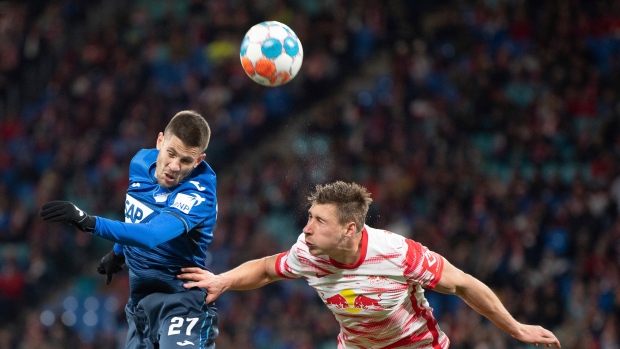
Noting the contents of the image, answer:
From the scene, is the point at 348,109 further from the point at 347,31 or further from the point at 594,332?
the point at 594,332

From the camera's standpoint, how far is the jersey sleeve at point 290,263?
17.0ft

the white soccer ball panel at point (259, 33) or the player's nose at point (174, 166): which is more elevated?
the white soccer ball panel at point (259, 33)

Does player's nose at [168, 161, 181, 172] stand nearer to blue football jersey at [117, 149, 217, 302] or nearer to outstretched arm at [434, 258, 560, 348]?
blue football jersey at [117, 149, 217, 302]

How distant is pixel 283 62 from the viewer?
21.4ft

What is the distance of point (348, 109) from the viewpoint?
43.1 feet

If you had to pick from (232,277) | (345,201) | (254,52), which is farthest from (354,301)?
(254,52)

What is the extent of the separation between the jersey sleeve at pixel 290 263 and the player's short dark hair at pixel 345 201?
34cm

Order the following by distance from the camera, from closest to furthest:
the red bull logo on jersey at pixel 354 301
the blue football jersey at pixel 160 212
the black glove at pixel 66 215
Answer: the black glove at pixel 66 215
the blue football jersey at pixel 160 212
the red bull logo on jersey at pixel 354 301

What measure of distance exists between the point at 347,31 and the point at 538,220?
191 inches

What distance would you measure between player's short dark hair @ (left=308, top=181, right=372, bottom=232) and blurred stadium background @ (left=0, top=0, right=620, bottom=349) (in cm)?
543

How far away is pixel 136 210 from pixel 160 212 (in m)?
0.24

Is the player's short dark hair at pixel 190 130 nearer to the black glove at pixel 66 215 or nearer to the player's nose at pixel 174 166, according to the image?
the player's nose at pixel 174 166

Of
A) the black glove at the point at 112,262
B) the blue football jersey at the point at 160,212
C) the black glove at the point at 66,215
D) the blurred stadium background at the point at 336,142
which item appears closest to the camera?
the black glove at the point at 66,215

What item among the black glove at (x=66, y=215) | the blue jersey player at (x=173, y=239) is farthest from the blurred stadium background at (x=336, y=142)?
the black glove at (x=66, y=215)
